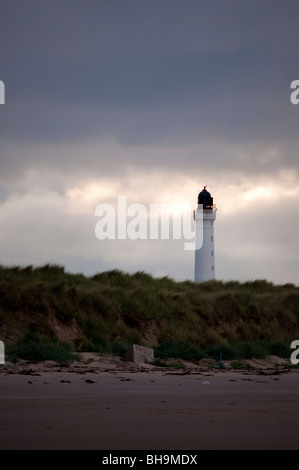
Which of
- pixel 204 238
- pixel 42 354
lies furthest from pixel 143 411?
pixel 204 238

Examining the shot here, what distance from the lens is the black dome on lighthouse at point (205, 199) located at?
Result: 60281mm

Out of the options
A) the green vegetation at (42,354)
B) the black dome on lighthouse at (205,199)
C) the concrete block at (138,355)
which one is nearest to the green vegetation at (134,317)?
the green vegetation at (42,354)

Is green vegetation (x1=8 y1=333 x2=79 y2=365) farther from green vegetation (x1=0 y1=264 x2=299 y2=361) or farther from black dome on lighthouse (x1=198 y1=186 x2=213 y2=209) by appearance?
black dome on lighthouse (x1=198 y1=186 x2=213 y2=209)

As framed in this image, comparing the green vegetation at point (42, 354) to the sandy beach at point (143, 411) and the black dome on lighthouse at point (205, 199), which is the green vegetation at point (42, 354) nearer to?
the sandy beach at point (143, 411)

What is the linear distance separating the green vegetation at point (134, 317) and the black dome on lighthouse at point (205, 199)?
2737cm

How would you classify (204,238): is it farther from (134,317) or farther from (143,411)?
(143,411)

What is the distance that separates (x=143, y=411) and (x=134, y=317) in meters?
17.6

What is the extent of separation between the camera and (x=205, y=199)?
60625 millimetres

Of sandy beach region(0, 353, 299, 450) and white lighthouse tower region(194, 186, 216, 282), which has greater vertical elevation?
white lighthouse tower region(194, 186, 216, 282)

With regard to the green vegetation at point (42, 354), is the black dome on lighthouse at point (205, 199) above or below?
above

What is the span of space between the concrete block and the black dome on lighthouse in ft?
140

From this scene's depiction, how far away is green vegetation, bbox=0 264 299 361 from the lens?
856 inches

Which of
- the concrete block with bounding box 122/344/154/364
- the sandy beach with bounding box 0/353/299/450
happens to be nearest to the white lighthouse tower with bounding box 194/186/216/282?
the concrete block with bounding box 122/344/154/364
